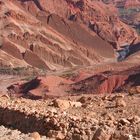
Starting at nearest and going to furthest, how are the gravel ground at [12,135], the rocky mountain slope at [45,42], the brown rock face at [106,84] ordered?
the gravel ground at [12,135] → the brown rock face at [106,84] → the rocky mountain slope at [45,42]

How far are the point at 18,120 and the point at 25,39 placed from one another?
14855 centimetres

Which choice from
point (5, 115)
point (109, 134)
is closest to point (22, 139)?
point (109, 134)

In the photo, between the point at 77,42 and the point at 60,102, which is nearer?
the point at 60,102

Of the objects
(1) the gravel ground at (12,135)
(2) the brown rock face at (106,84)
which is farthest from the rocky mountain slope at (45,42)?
(1) the gravel ground at (12,135)

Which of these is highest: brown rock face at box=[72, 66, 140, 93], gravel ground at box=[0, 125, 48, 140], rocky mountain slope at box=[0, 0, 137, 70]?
rocky mountain slope at box=[0, 0, 137, 70]

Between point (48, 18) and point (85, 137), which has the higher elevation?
point (48, 18)

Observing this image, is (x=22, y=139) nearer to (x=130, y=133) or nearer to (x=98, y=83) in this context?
(x=130, y=133)

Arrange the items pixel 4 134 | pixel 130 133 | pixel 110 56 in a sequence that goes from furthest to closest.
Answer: pixel 110 56 → pixel 4 134 → pixel 130 133

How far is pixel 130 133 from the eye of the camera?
404 inches

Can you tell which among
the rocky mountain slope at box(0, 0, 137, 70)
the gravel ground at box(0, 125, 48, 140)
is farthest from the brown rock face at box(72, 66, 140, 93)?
the rocky mountain slope at box(0, 0, 137, 70)

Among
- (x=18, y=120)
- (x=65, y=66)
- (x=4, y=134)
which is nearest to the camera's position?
(x=4, y=134)

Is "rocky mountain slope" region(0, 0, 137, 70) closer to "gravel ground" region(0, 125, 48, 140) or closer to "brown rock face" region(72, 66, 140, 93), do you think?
"brown rock face" region(72, 66, 140, 93)

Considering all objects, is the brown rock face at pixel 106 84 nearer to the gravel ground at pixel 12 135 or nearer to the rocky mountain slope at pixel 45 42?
the gravel ground at pixel 12 135

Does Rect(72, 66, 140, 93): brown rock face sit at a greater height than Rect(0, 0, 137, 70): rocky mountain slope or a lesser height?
lesser
